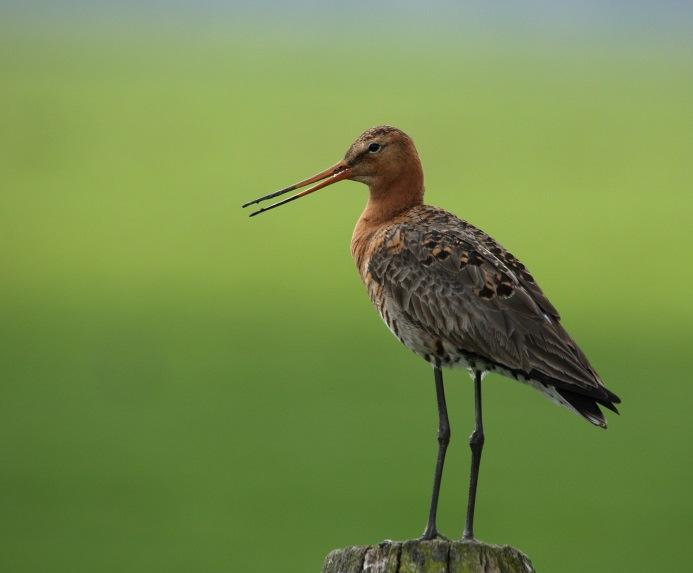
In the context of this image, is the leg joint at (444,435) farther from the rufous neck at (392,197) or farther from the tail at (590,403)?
the rufous neck at (392,197)

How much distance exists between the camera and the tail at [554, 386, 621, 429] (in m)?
6.07

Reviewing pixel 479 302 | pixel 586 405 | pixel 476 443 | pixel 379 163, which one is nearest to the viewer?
pixel 586 405

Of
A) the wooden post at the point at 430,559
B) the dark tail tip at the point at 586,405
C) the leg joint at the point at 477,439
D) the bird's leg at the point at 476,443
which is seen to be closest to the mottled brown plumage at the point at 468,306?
the dark tail tip at the point at 586,405

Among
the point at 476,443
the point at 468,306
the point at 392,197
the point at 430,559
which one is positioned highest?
the point at 392,197

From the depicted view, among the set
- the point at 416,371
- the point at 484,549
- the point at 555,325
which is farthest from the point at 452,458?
the point at 484,549

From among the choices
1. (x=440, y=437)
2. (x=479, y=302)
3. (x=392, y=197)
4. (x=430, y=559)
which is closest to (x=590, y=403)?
(x=479, y=302)

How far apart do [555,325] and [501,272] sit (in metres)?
0.41

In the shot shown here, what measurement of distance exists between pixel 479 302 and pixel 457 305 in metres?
0.12

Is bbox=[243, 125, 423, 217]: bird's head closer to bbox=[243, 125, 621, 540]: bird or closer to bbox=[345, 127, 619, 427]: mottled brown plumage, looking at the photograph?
bbox=[243, 125, 621, 540]: bird

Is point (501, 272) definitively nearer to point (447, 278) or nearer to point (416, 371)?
point (447, 278)

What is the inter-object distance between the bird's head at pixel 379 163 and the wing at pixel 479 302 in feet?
1.74

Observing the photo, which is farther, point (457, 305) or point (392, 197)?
point (392, 197)

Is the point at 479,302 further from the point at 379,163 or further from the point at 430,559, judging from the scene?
the point at 430,559

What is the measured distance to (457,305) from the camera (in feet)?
22.3
